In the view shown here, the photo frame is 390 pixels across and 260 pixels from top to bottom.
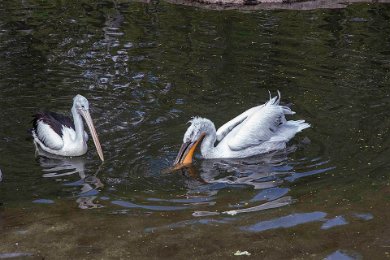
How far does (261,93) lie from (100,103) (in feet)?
7.30

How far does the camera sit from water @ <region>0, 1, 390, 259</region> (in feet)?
18.9

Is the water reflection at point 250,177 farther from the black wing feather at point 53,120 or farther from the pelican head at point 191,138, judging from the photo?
the black wing feather at point 53,120

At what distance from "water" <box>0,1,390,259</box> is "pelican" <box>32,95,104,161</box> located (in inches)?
5.7

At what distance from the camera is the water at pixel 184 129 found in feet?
18.9

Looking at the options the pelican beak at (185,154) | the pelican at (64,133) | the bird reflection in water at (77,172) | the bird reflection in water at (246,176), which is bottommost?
the bird reflection in water at (246,176)

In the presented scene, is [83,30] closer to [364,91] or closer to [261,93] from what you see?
[261,93]

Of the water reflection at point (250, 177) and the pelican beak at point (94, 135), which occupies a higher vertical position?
the pelican beak at point (94, 135)

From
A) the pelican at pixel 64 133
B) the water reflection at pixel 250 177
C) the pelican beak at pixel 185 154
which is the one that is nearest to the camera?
the water reflection at pixel 250 177

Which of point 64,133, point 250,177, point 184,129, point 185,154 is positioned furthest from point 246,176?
point 64,133

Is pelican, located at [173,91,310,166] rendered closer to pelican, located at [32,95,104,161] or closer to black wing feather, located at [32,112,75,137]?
pelican, located at [32,95,104,161]

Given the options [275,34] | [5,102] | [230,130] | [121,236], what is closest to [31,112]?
[5,102]

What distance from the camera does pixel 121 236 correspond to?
18.9ft

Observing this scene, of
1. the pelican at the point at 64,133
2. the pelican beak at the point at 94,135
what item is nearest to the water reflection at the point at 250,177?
the pelican beak at the point at 94,135

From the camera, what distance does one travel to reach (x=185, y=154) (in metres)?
7.72
